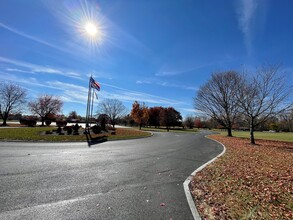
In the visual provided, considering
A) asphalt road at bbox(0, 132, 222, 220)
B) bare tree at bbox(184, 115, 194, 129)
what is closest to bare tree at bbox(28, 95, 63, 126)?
asphalt road at bbox(0, 132, 222, 220)

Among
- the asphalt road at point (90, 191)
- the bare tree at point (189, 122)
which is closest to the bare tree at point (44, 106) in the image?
the asphalt road at point (90, 191)

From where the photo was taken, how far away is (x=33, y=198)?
4.07m

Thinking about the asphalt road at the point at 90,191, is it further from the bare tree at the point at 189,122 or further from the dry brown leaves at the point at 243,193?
the bare tree at the point at 189,122

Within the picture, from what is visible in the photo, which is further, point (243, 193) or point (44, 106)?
point (44, 106)

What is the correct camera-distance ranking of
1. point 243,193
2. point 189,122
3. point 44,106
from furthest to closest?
point 189,122 < point 44,106 < point 243,193

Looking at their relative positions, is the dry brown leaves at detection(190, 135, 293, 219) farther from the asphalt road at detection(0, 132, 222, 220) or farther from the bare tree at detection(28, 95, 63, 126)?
the bare tree at detection(28, 95, 63, 126)

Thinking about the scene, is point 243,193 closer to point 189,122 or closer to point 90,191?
point 90,191

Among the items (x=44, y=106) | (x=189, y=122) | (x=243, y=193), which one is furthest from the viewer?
(x=189, y=122)

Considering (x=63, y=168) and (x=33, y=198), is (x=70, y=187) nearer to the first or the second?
(x=33, y=198)

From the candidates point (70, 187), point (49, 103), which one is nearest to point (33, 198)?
point (70, 187)

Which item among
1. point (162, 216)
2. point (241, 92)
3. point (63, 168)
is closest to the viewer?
point (162, 216)

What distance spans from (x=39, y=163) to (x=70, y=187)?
3326mm

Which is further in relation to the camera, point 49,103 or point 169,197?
point 49,103

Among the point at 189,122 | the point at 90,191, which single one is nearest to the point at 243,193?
the point at 90,191
